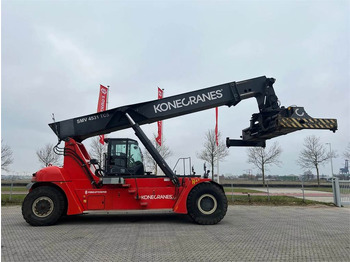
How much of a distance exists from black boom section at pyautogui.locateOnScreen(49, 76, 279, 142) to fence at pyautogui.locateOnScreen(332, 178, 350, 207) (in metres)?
9.20

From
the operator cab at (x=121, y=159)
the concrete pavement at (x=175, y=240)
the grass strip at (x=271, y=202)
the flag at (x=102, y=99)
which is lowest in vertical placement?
the concrete pavement at (x=175, y=240)

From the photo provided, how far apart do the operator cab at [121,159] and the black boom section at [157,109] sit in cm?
60

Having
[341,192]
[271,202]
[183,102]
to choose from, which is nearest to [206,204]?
[183,102]

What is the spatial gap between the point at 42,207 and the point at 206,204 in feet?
17.9

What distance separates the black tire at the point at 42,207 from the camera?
912cm

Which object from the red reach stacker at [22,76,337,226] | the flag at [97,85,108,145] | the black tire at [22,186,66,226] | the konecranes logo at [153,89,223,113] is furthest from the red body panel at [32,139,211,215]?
the flag at [97,85,108,145]

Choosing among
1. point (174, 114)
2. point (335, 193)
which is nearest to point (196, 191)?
point (174, 114)

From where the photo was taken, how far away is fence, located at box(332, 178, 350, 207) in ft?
52.5

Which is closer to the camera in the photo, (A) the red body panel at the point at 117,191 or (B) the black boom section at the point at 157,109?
(A) the red body panel at the point at 117,191

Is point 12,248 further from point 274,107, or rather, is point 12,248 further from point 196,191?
point 274,107

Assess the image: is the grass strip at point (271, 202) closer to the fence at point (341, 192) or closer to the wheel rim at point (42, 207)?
the fence at point (341, 192)

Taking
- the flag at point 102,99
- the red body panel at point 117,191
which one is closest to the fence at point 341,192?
the red body panel at point 117,191

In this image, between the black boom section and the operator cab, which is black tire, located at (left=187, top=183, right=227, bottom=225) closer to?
the operator cab

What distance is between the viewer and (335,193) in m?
16.3
